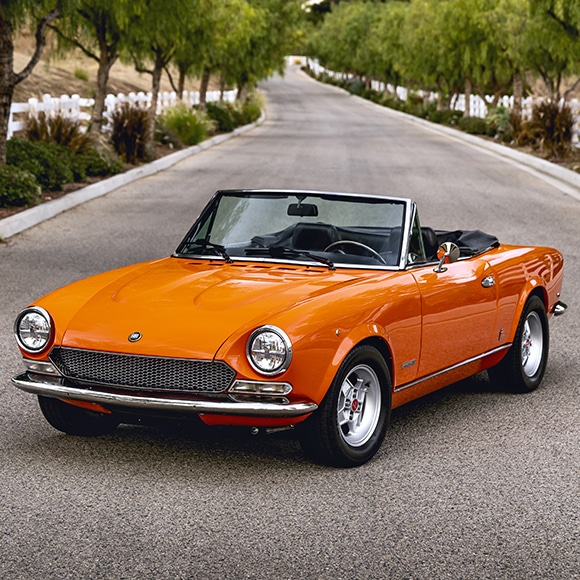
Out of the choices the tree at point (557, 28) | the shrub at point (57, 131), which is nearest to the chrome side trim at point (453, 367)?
the shrub at point (57, 131)

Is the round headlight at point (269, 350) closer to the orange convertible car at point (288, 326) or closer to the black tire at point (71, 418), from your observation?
the orange convertible car at point (288, 326)

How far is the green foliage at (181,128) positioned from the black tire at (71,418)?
91.7ft

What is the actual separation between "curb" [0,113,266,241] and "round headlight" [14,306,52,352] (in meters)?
9.66

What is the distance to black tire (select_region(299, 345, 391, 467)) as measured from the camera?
556 centimetres

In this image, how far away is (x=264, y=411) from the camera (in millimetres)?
5328

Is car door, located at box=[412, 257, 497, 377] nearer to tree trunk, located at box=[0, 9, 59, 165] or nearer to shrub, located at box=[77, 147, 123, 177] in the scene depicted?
tree trunk, located at box=[0, 9, 59, 165]

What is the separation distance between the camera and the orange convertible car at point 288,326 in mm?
5418

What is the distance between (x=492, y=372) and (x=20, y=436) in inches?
124

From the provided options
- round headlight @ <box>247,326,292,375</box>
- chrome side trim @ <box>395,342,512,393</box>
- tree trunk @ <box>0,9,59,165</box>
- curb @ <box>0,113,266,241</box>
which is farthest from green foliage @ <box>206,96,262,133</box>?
round headlight @ <box>247,326,292,375</box>

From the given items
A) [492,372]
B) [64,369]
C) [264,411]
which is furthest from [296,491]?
[492,372]

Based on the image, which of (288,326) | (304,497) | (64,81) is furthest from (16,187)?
(64,81)

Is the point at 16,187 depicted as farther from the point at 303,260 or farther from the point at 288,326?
the point at 288,326

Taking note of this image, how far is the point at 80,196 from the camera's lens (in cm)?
2025

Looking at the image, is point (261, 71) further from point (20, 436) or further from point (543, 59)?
point (20, 436)
